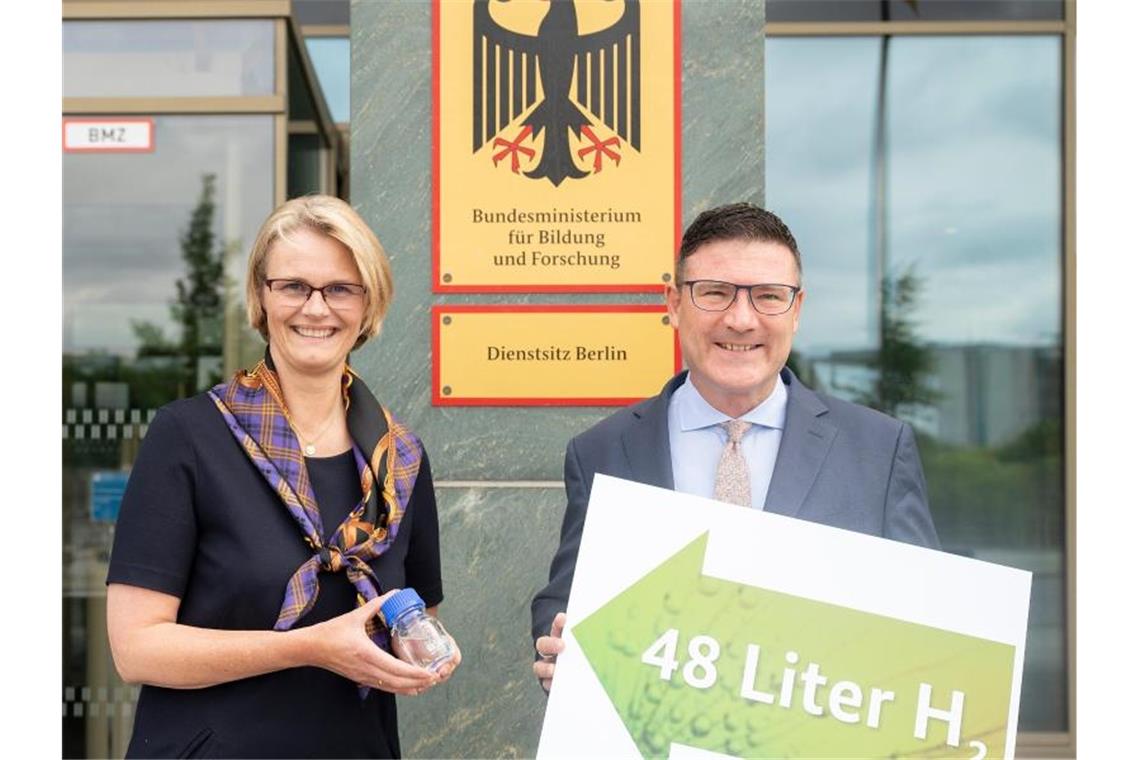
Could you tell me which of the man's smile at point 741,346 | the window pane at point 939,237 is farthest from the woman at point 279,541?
the window pane at point 939,237

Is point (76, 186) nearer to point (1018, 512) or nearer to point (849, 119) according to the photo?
point (849, 119)

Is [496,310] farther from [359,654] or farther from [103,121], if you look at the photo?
[103,121]

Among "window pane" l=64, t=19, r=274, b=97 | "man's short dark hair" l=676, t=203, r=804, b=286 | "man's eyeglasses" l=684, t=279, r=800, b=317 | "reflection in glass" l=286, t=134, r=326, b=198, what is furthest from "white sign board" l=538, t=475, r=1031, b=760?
"reflection in glass" l=286, t=134, r=326, b=198

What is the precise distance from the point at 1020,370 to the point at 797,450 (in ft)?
15.2

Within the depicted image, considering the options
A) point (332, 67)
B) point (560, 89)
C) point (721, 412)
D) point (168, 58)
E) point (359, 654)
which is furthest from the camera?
point (332, 67)

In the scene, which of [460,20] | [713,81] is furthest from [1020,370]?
[460,20]

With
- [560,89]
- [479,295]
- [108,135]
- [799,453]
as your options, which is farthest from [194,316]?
[799,453]

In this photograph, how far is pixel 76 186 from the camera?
5.46 meters

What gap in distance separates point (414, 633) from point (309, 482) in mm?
365

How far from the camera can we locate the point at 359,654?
2.05m

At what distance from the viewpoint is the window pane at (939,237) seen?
21.2ft

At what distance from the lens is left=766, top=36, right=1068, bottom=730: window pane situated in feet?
21.2

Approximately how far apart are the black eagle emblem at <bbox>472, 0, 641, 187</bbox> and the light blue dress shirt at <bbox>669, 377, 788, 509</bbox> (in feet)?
4.04

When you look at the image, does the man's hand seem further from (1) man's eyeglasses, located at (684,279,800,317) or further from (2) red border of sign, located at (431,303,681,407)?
(2) red border of sign, located at (431,303,681,407)
